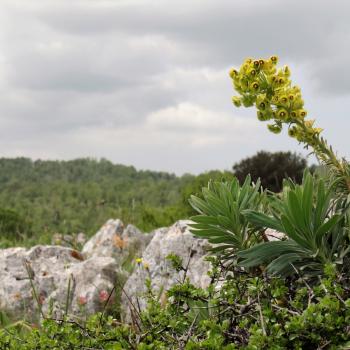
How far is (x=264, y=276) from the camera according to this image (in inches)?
101

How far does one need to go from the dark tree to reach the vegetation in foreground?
56.8 ft

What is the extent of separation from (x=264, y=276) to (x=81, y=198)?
3737 cm

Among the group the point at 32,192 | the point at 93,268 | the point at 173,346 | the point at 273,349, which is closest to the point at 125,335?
the point at 173,346

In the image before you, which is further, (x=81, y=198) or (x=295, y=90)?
(x=81, y=198)

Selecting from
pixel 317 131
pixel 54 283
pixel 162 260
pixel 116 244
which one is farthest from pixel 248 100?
pixel 116 244

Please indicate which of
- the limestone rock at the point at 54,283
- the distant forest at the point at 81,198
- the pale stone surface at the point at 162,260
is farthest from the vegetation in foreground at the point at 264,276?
the distant forest at the point at 81,198

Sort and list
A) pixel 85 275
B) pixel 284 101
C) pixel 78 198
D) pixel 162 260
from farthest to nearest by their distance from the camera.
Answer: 1. pixel 78 198
2. pixel 85 275
3. pixel 162 260
4. pixel 284 101

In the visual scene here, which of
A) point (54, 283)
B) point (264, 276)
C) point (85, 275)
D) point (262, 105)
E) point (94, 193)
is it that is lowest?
point (54, 283)

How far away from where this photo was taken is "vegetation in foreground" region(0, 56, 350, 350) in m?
2.27

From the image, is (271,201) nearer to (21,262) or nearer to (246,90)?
(246,90)

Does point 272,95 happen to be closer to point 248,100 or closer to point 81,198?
point 248,100

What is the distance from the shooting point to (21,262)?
26.6 feet

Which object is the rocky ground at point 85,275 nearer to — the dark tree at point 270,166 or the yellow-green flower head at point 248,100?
the yellow-green flower head at point 248,100

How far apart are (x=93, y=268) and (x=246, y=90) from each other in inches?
166
